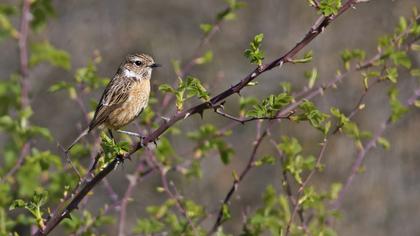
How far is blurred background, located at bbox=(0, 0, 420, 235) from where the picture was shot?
8.73 m

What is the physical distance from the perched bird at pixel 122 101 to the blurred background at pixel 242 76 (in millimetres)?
2839

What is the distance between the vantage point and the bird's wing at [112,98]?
5.33m

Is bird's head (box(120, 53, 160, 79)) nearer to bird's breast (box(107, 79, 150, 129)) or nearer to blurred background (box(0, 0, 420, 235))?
bird's breast (box(107, 79, 150, 129))

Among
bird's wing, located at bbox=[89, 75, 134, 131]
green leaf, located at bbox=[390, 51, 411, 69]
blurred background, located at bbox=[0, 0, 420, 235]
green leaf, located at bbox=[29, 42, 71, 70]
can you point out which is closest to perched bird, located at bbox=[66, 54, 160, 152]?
bird's wing, located at bbox=[89, 75, 134, 131]

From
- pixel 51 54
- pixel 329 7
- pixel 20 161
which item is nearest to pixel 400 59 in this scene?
pixel 329 7

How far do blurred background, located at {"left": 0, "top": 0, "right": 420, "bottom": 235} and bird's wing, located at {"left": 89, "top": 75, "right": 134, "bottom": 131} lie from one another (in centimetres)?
286

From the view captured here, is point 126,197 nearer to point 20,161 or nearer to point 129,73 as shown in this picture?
point 20,161

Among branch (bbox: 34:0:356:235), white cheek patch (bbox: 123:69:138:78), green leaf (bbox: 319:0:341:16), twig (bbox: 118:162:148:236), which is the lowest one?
twig (bbox: 118:162:148:236)

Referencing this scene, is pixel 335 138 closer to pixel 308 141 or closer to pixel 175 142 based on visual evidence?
pixel 308 141

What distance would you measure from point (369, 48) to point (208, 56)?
3746mm

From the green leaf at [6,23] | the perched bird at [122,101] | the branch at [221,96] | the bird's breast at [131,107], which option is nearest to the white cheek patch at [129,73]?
the perched bird at [122,101]

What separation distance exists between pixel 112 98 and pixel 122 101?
10 centimetres

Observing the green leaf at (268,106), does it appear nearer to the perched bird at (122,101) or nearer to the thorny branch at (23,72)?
the perched bird at (122,101)

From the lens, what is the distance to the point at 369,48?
29.6ft
